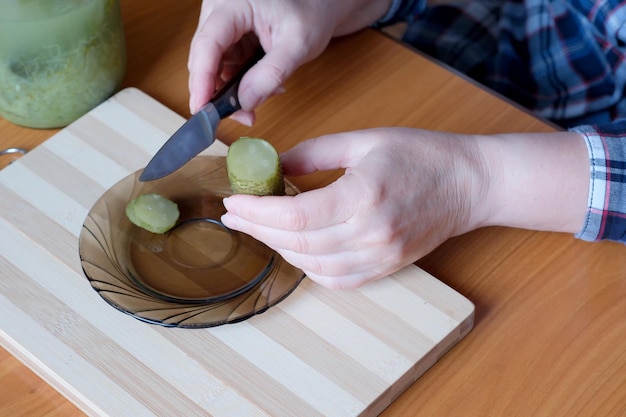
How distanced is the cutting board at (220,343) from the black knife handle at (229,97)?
19 cm

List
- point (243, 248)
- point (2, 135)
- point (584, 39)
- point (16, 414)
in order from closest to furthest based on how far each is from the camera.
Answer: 1. point (16, 414)
2. point (243, 248)
3. point (2, 135)
4. point (584, 39)

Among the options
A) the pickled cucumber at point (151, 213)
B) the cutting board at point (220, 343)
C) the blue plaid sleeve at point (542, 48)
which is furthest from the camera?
the blue plaid sleeve at point (542, 48)

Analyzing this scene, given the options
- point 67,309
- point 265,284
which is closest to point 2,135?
point 67,309

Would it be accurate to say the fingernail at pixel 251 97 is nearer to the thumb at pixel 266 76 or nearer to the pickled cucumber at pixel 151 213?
the thumb at pixel 266 76

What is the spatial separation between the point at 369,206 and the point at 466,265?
16 centimetres

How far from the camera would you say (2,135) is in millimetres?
996

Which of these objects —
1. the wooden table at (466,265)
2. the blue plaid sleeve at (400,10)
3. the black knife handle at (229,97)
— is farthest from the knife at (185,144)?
the blue plaid sleeve at (400,10)

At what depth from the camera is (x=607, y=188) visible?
853 millimetres

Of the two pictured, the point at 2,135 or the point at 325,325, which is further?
the point at 2,135

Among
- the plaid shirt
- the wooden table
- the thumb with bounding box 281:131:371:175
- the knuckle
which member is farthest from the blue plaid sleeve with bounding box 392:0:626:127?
the knuckle

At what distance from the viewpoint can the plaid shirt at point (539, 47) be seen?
113 centimetres

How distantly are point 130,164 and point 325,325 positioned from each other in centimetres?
31

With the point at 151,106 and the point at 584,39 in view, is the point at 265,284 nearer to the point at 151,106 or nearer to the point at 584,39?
the point at 151,106

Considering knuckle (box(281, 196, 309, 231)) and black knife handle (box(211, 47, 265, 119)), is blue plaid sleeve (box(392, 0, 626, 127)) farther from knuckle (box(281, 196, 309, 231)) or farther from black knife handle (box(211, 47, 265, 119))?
knuckle (box(281, 196, 309, 231))
